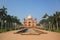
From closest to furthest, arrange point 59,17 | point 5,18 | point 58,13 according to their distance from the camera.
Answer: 1. point 59,17
2. point 58,13
3. point 5,18

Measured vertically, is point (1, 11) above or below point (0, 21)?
above

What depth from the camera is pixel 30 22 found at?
117375 mm

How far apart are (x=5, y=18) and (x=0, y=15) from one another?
197 inches

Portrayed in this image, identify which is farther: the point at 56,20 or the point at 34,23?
the point at 34,23

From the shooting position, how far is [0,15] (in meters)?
56.1

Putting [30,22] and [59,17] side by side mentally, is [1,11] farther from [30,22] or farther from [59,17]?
[30,22]

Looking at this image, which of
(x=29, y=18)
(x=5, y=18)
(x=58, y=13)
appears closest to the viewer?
(x=58, y=13)

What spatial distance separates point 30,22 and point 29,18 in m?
4.77

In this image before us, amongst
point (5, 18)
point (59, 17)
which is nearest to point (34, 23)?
point (5, 18)

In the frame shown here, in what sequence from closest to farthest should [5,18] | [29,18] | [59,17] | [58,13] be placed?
[59,17]
[58,13]
[5,18]
[29,18]

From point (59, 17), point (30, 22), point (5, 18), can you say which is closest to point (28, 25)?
point (30, 22)

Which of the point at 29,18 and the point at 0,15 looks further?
the point at 29,18

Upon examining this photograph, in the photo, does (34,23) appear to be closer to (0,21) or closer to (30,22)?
(30,22)

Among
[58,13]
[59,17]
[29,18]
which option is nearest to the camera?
[59,17]
